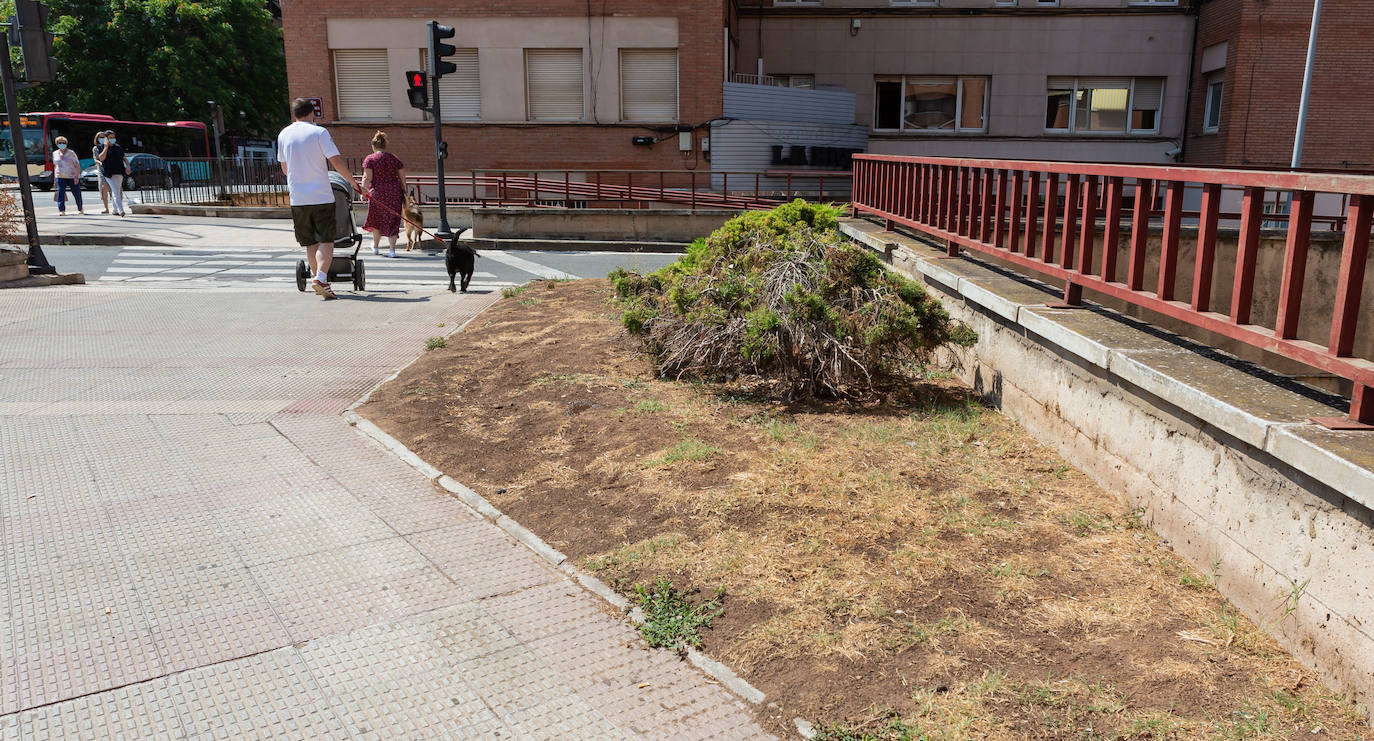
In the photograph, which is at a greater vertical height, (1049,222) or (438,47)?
(438,47)

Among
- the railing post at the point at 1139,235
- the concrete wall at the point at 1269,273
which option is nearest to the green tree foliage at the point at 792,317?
the railing post at the point at 1139,235

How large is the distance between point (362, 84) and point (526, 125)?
474 centimetres

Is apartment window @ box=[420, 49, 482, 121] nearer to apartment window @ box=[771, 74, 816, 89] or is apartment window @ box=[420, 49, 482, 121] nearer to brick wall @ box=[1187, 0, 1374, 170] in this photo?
apartment window @ box=[771, 74, 816, 89]

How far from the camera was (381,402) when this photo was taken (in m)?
6.30

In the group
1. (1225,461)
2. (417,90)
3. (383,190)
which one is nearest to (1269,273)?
(1225,461)

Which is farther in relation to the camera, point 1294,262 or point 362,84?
point 362,84

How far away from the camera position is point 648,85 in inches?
1027

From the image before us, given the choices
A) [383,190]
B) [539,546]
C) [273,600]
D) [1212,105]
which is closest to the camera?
[273,600]

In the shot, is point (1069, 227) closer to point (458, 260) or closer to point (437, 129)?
point (458, 260)

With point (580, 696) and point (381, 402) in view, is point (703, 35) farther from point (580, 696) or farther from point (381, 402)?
point (580, 696)

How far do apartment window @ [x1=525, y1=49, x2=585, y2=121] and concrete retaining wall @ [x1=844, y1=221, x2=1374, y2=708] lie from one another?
22348mm

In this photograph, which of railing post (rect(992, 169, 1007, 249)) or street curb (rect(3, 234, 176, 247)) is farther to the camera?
street curb (rect(3, 234, 176, 247))

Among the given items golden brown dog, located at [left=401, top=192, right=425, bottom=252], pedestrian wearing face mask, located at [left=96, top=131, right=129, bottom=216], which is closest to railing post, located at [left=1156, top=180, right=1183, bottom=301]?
golden brown dog, located at [left=401, top=192, right=425, bottom=252]

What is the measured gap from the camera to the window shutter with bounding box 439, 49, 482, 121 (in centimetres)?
2608
